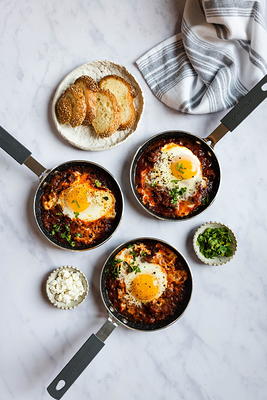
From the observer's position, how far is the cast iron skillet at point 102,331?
11.2 feet

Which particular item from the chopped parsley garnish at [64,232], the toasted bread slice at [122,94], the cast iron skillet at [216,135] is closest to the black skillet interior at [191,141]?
the cast iron skillet at [216,135]

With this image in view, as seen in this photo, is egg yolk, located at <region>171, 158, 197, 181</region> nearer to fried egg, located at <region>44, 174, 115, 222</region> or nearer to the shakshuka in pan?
the shakshuka in pan

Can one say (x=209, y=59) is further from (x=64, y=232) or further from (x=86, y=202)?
(x=64, y=232)

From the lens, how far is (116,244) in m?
3.79

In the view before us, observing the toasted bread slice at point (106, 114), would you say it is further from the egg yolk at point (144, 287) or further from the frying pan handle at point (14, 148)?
the egg yolk at point (144, 287)

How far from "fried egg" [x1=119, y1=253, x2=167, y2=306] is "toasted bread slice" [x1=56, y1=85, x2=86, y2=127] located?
1.12 m

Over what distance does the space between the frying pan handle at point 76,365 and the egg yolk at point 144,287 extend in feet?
1.39

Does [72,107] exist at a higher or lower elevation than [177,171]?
higher

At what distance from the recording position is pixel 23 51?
3.78 metres

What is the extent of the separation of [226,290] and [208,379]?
0.70m

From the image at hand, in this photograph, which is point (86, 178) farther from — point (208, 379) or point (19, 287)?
point (208, 379)

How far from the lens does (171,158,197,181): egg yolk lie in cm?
355

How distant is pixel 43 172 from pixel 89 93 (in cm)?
67

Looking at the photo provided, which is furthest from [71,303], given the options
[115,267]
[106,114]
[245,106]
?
[245,106]
